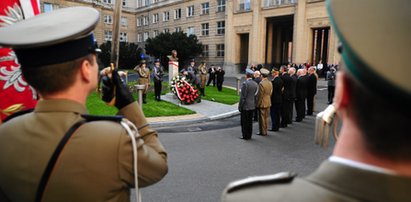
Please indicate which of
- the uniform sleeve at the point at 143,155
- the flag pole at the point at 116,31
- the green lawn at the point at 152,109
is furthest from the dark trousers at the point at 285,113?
the uniform sleeve at the point at 143,155

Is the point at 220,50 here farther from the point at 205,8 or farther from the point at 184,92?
the point at 184,92

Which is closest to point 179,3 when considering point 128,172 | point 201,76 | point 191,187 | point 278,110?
point 201,76

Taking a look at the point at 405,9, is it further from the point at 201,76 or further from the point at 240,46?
the point at 240,46

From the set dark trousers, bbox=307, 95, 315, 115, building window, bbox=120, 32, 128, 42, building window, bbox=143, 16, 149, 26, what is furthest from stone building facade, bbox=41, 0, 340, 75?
dark trousers, bbox=307, 95, 315, 115

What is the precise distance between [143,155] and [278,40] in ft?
144

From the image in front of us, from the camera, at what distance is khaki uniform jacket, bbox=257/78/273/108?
9410 millimetres

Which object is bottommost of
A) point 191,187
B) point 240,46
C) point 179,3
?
point 191,187

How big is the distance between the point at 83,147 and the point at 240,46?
42135 millimetres

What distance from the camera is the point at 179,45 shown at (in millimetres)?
43812

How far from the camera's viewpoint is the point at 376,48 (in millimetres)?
781

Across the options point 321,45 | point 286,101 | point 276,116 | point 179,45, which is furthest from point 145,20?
point 276,116

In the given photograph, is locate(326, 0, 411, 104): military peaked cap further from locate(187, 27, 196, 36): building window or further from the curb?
locate(187, 27, 196, 36): building window

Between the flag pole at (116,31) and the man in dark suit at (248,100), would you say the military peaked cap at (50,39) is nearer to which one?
the flag pole at (116,31)

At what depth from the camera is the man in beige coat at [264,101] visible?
9188 mm
